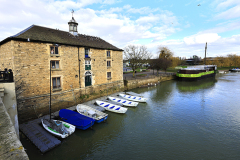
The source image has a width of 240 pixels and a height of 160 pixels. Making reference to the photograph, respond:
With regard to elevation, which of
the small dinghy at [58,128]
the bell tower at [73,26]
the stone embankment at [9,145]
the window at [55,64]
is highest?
the bell tower at [73,26]

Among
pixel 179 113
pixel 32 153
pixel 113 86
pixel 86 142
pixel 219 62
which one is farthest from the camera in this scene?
pixel 219 62

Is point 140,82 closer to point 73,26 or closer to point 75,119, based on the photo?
point 73,26

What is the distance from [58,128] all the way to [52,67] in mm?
8688

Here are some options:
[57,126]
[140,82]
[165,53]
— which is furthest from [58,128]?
[165,53]

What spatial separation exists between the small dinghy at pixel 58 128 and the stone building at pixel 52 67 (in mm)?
3544

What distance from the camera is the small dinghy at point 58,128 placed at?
12291mm

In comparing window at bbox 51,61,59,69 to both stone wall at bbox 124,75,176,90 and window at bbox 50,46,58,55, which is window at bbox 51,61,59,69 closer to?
window at bbox 50,46,58,55

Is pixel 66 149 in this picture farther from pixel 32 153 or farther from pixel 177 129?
pixel 177 129

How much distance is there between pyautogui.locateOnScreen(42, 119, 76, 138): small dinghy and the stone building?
3.54 metres

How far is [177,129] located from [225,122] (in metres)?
6.87

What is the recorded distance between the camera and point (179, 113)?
1869 centimetres

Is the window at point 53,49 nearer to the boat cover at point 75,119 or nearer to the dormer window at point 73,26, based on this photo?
the dormer window at point 73,26

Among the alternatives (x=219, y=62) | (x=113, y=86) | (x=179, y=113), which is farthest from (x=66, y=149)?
(x=219, y=62)

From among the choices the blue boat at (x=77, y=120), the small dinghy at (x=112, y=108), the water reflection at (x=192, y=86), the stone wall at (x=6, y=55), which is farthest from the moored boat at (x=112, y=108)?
the water reflection at (x=192, y=86)
